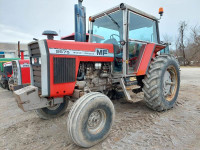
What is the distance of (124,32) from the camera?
3156 mm

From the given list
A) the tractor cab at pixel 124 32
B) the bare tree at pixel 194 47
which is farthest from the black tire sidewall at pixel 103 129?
the bare tree at pixel 194 47

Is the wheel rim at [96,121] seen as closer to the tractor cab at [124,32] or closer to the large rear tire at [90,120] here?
the large rear tire at [90,120]

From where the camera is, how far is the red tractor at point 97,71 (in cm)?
233

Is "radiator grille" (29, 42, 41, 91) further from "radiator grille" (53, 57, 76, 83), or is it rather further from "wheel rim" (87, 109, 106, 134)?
"wheel rim" (87, 109, 106, 134)

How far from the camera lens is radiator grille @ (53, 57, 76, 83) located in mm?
2432

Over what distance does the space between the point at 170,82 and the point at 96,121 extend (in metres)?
2.31

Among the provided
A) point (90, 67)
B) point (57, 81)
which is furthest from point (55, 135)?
point (90, 67)

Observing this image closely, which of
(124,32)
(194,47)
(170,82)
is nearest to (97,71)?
(124,32)

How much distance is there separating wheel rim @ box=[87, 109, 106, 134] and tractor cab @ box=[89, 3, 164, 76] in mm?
1111

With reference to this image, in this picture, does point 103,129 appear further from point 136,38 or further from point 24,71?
point 24,71

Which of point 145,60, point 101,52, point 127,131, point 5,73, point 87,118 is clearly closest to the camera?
point 87,118

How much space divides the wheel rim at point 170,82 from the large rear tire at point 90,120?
198 centimetres

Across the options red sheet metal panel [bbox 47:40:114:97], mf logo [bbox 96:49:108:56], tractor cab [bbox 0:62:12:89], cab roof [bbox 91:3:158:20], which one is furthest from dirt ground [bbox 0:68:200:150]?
tractor cab [bbox 0:62:12:89]

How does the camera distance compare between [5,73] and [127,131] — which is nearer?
[127,131]
